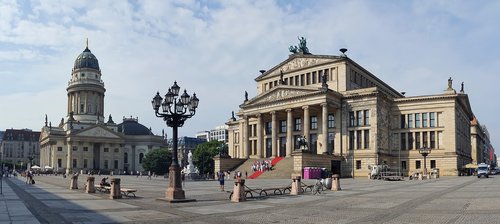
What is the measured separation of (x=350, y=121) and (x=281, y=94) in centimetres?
1347

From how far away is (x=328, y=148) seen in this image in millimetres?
81562

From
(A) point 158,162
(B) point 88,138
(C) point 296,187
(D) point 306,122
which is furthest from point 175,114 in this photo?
(B) point 88,138

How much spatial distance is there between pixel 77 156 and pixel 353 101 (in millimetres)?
106850

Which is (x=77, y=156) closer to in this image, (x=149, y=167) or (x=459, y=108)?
(x=149, y=167)

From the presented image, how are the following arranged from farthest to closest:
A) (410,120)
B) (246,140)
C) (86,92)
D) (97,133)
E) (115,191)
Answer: (86,92)
(97,133)
(246,140)
(410,120)
(115,191)

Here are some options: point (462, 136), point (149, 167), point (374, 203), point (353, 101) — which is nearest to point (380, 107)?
point (353, 101)

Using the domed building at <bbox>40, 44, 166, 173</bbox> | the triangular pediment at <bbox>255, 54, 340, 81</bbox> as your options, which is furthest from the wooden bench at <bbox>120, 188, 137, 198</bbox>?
the domed building at <bbox>40, 44, 166, 173</bbox>

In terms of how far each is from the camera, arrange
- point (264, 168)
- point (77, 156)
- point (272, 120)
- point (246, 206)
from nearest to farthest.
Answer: point (246, 206)
point (264, 168)
point (272, 120)
point (77, 156)

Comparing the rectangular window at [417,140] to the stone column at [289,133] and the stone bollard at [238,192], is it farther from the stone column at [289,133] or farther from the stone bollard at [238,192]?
the stone bollard at [238,192]

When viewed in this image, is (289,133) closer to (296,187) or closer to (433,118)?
(433,118)

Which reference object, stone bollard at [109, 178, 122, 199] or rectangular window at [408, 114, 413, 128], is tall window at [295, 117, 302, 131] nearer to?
rectangular window at [408, 114, 413, 128]

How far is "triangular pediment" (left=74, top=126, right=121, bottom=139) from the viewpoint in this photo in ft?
504

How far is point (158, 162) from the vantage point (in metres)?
138

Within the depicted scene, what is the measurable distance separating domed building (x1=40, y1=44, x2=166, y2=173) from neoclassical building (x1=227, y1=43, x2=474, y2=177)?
272 feet
